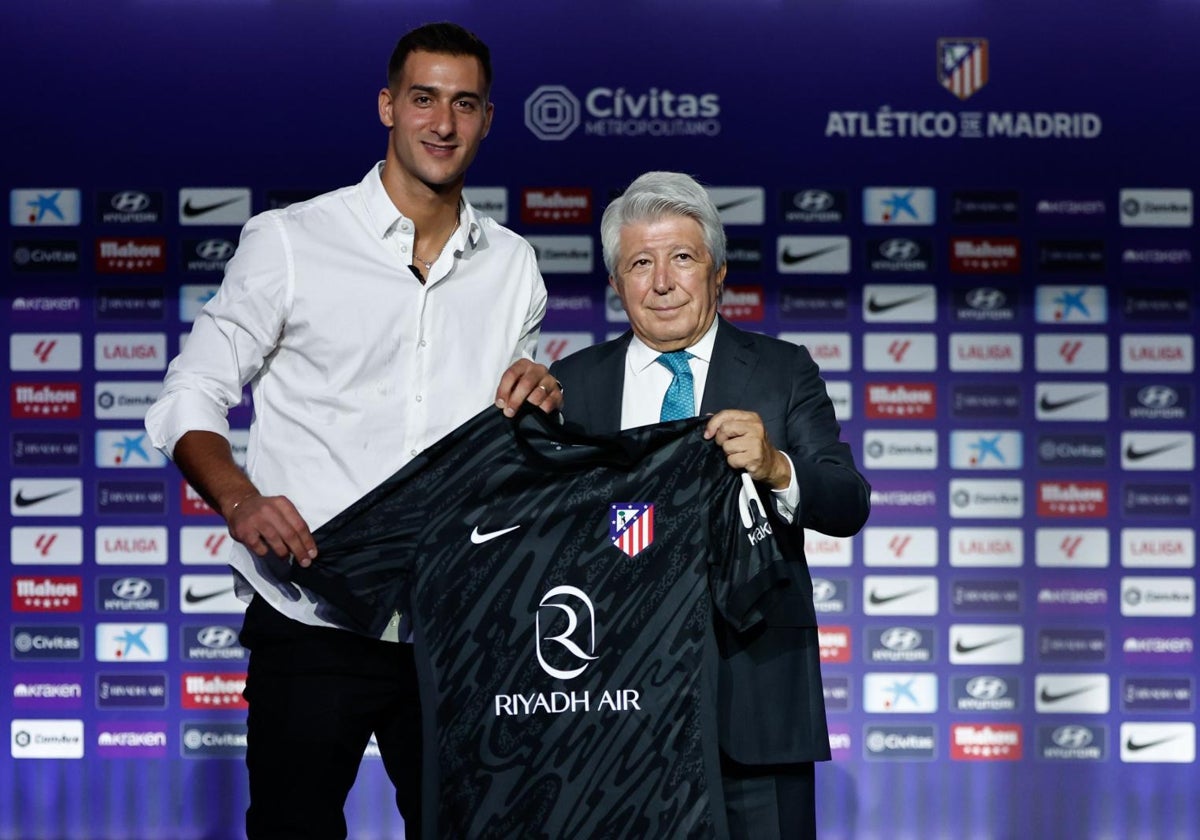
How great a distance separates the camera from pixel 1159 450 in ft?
13.0

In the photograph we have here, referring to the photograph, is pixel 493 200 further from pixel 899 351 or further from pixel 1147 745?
pixel 1147 745

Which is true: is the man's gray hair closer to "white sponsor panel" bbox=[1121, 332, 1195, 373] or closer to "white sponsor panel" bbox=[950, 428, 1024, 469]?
"white sponsor panel" bbox=[950, 428, 1024, 469]

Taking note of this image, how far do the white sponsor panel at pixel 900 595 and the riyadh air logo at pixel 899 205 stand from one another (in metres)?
1.11

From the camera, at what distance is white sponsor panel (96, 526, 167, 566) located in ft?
13.0

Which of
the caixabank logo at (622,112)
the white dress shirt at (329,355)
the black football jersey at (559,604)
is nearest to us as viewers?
the black football jersey at (559,604)

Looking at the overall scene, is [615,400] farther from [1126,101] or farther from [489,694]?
[1126,101]

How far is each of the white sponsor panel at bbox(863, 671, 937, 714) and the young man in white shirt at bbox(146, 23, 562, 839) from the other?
228 centimetres

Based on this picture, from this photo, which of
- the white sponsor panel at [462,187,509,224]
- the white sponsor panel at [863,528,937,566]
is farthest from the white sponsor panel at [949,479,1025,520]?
the white sponsor panel at [462,187,509,224]

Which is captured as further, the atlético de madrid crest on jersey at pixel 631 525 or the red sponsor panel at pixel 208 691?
the red sponsor panel at pixel 208 691

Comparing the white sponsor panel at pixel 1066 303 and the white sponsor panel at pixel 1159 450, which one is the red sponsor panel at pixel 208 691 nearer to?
the white sponsor panel at pixel 1066 303

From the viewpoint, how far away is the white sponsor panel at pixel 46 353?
13.0 ft

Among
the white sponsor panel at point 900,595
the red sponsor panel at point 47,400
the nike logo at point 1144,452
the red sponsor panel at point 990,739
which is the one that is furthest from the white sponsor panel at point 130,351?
the nike logo at point 1144,452

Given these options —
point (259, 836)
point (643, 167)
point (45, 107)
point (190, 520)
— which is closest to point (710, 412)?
point (259, 836)

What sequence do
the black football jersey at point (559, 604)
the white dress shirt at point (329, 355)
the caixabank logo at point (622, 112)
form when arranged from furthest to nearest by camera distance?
1. the caixabank logo at point (622, 112)
2. the white dress shirt at point (329, 355)
3. the black football jersey at point (559, 604)
